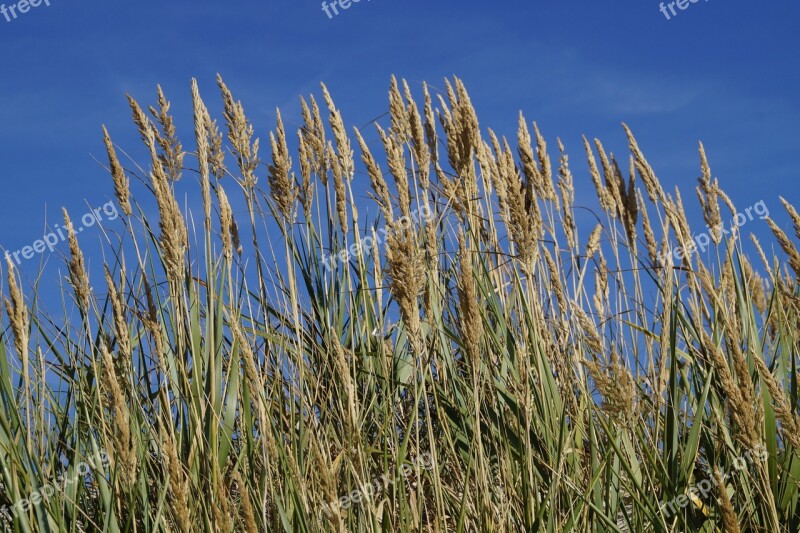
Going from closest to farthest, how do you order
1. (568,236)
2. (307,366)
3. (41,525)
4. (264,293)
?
(41,525) → (307,366) → (264,293) → (568,236)

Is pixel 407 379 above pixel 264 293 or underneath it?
underneath

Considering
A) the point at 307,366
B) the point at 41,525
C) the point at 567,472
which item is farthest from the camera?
the point at 307,366

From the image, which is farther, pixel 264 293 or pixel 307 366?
pixel 264 293


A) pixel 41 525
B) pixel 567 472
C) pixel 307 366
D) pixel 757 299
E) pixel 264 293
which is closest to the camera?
pixel 41 525

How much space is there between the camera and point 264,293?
3.16 m

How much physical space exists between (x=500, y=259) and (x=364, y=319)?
0.58 metres

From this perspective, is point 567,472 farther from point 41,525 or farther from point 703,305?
point 41,525

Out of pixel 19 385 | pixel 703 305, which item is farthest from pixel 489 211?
pixel 19 385

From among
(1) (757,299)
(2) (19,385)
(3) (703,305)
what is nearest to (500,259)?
(3) (703,305)

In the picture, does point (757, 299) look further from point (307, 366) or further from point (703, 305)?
point (307, 366)

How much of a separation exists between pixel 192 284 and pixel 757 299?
3.89 meters

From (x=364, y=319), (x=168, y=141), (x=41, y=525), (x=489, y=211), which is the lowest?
(x=41, y=525)

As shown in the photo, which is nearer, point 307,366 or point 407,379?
point 307,366

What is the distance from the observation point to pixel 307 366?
2.92 m
